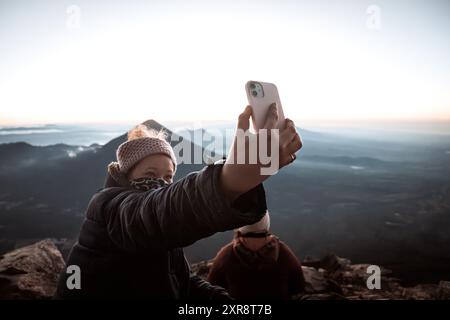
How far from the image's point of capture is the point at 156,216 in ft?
2.77

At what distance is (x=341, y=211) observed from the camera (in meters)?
16.2

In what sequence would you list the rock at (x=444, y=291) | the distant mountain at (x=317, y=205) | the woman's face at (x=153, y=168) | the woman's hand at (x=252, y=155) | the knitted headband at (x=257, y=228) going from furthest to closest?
1. the distant mountain at (x=317, y=205)
2. the rock at (x=444, y=291)
3. the knitted headband at (x=257, y=228)
4. the woman's face at (x=153, y=168)
5. the woman's hand at (x=252, y=155)

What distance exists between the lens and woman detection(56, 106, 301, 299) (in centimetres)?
71

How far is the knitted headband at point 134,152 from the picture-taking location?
1.35 metres

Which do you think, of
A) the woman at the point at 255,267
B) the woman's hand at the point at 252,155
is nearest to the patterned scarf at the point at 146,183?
the woman's hand at the point at 252,155

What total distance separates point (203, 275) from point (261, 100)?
427 centimetres

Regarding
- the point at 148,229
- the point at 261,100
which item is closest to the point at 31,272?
the point at 148,229

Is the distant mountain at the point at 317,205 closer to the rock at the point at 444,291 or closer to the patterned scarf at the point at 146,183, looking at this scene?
the rock at the point at 444,291

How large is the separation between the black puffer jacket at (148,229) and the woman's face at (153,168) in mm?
153

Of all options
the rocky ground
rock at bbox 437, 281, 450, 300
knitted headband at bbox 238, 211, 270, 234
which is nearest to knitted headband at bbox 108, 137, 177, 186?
knitted headband at bbox 238, 211, 270, 234

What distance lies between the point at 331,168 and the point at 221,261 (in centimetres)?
2188

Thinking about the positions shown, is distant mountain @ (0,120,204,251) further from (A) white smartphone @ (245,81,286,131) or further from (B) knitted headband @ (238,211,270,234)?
(A) white smartphone @ (245,81,286,131)

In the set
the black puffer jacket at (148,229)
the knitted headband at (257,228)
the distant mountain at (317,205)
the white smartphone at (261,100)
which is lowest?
the distant mountain at (317,205)
